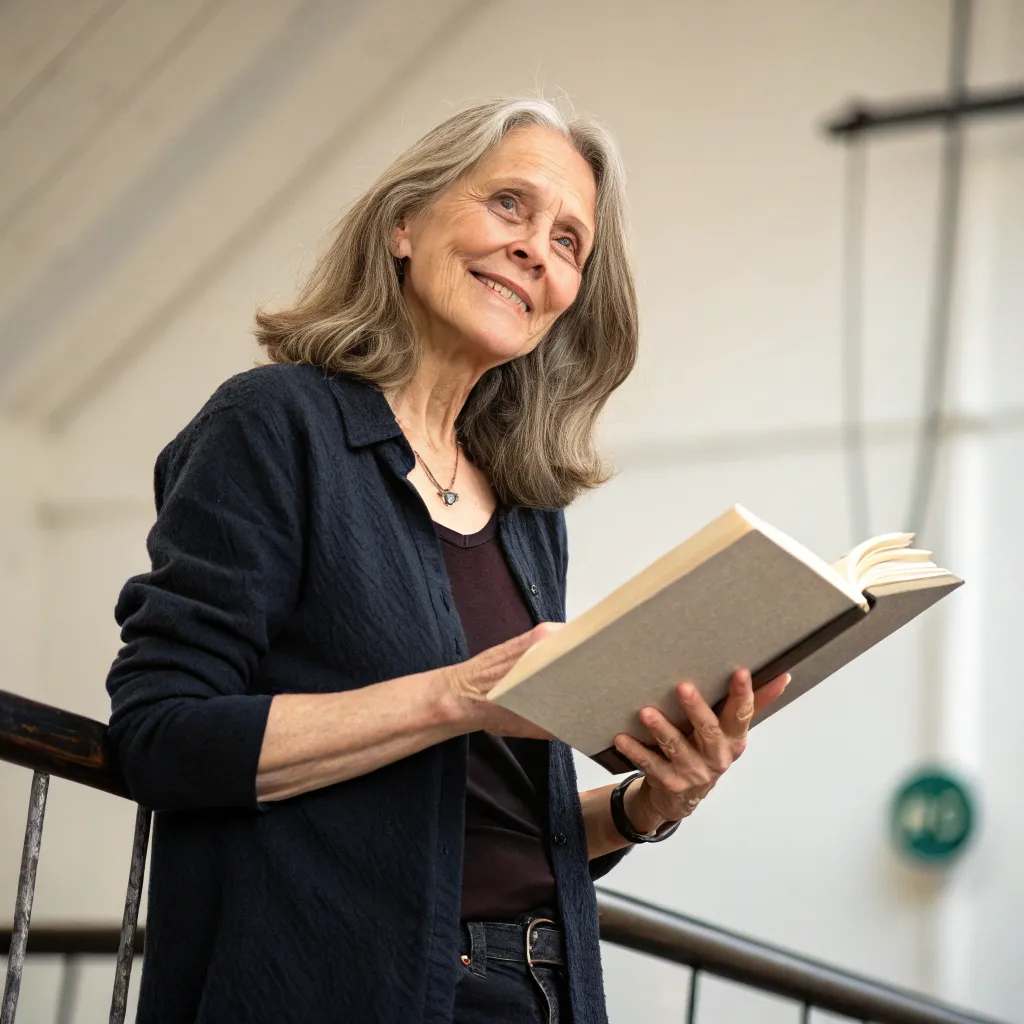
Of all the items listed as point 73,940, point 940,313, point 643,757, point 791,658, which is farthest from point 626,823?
point 940,313

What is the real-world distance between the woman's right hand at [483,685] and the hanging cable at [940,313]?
129 inches

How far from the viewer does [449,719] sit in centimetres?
114

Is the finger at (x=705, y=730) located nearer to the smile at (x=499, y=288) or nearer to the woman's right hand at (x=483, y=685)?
the woman's right hand at (x=483, y=685)

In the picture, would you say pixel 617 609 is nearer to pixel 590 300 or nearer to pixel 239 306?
pixel 590 300

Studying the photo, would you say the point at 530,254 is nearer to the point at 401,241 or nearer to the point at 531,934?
the point at 401,241

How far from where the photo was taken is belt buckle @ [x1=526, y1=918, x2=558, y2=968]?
4.21 feet

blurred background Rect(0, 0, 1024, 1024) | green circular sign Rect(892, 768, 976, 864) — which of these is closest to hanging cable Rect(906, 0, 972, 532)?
blurred background Rect(0, 0, 1024, 1024)

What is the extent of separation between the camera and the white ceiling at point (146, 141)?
4727mm

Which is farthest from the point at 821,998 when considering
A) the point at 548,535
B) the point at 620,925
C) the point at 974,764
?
the point at 974,764

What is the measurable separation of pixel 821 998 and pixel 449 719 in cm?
101

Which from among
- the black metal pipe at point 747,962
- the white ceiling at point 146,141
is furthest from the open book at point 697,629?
the white ceiling at point 146,141

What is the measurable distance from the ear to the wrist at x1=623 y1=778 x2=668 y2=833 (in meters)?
0.63

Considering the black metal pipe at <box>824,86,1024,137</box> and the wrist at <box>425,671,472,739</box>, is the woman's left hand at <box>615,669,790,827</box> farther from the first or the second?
the black metal pipe at <box>824,86,1024,137</box>

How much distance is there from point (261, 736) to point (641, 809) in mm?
502
